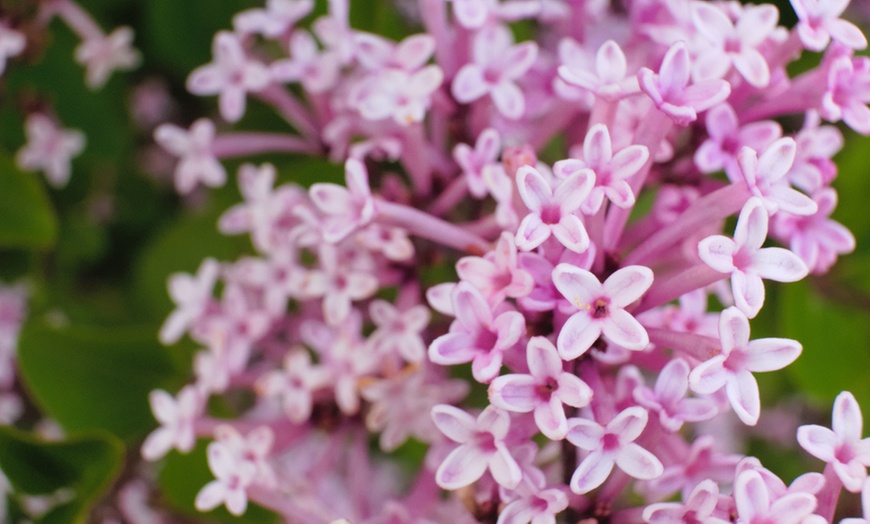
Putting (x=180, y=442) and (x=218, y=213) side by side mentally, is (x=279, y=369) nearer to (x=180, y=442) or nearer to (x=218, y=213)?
(x=180, y=442)

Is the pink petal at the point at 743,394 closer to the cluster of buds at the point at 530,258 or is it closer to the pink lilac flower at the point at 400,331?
the cluster of buds at the point at 530,258

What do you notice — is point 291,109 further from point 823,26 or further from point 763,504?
point 763,504

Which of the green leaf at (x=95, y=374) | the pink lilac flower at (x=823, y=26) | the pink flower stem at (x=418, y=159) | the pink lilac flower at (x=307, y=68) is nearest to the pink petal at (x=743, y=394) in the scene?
the pink lilac flower at (x=823, y=26)

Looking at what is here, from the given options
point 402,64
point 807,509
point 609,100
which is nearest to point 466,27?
point 402,64

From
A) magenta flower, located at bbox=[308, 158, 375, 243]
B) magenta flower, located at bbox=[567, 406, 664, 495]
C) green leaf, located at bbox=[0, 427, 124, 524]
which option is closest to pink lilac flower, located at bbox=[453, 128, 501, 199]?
magenta flower, located at bbox=[308, 158, 375, 243]

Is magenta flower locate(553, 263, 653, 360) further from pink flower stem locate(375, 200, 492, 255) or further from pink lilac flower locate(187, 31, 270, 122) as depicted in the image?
pink lilac flower locate(187, 31, 270, 122)
